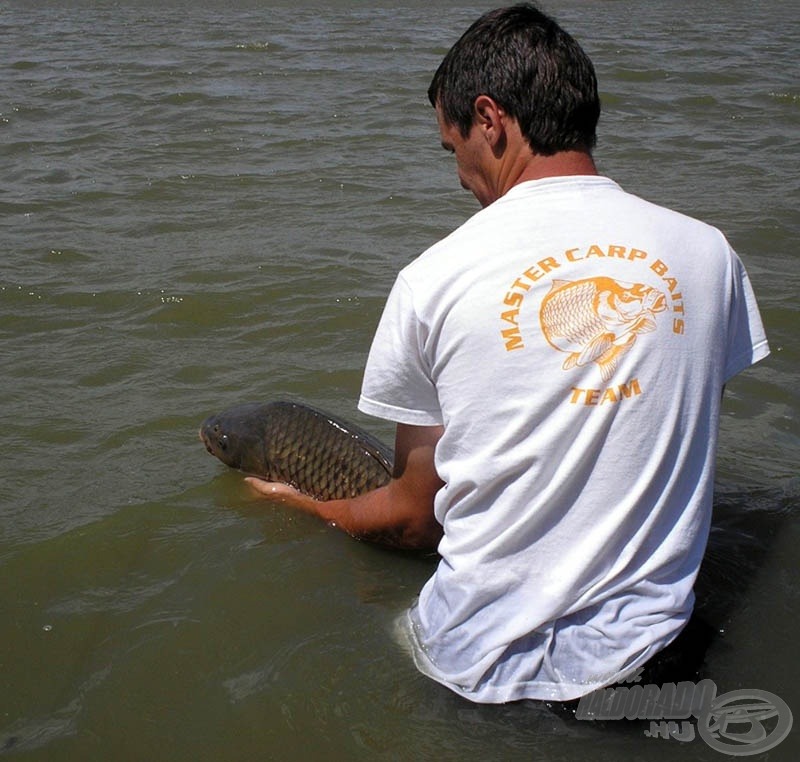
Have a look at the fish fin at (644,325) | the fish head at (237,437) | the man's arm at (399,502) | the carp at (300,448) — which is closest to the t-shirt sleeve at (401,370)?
the man's arm at (399,502)

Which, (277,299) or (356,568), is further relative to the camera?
(277,299)

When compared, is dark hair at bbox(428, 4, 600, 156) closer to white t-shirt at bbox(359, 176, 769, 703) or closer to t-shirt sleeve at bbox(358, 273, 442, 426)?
white t-shirt at bbox(359, 176, 769, 703)

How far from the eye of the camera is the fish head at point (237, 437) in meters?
3.80

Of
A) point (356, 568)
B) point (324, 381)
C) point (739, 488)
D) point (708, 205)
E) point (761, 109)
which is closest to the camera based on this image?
point (356, 568)

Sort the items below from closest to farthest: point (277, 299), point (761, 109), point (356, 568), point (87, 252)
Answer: point (356, 568) < point (277, 299) < point (87, 252) < point (761, 109)

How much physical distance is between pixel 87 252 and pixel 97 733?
161 inches

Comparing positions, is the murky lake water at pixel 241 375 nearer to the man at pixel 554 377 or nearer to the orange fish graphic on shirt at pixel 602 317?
the man at pixel 554 377

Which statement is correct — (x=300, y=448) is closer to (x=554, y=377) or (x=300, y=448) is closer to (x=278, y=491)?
(x=278, y=491)

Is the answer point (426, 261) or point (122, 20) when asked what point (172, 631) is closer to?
point (426, 261)

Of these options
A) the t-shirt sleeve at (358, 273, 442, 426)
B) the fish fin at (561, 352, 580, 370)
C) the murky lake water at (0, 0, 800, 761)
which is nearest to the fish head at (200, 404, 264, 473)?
the murky lake water at (0, 0, 800, 761)

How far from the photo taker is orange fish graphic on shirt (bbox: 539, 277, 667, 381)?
6.81ft

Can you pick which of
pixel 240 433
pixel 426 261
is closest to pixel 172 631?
pixel 240 433

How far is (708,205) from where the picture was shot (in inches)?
277

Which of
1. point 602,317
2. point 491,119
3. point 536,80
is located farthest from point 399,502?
point 536,80
